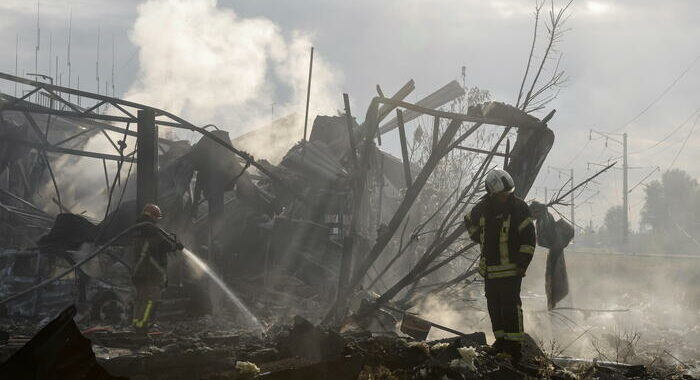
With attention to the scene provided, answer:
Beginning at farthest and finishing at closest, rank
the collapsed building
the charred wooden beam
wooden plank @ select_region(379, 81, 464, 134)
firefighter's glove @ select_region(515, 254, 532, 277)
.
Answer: wooden plank @ select_region(379, 81, 464, 134) → the charred wooden beam → the collapsed building → firefighter's glove @ select_region(515, 254, 532, 277)

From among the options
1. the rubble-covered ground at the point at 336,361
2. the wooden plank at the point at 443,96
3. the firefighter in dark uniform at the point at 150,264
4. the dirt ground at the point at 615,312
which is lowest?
the dirt ground at the point at 615,312

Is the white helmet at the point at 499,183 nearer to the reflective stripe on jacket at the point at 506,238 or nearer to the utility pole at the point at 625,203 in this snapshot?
the reflective stripe on jacket at the point at 506,238

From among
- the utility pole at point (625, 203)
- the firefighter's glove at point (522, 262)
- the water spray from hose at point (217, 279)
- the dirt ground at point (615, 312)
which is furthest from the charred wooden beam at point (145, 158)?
the utility pole at point (625, 203)

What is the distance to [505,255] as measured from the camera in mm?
5820

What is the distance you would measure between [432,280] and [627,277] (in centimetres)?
1511

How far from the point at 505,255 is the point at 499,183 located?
2.35ft

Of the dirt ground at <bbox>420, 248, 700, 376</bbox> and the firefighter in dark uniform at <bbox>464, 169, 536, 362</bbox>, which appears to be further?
the dirt ground at <bbox>420, 248, 700, 376</bbox>

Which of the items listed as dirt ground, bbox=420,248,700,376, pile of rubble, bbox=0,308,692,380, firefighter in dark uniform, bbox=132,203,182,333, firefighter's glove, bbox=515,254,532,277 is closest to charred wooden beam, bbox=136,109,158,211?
firefighter in dark uniform, bbox=132,203,182,333

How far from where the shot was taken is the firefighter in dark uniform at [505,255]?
573 centimetres

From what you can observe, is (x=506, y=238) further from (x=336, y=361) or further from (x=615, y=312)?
(x=615, y=312)

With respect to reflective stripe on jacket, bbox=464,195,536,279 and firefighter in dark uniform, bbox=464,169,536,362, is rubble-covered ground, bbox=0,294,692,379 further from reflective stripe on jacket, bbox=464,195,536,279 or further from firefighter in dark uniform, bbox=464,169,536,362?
reflective stripe on jacket, bbox=464,195,536,279

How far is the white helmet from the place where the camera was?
5.91 m

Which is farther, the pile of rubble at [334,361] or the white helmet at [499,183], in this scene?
the white helmet at [499,183]

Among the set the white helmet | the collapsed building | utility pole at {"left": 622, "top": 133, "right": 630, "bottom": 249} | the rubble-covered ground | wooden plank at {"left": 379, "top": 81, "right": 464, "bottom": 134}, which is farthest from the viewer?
utility pole at {"left": 622, "top": 133, "right": 630, "bottom": 249}
